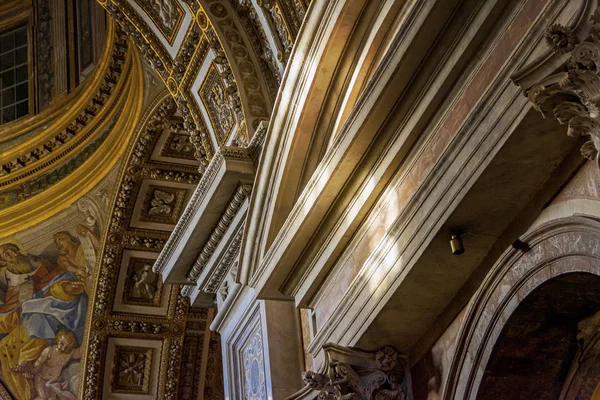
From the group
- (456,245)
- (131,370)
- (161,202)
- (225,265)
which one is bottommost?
(456,245)

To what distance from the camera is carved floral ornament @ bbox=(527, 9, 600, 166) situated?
3.02m

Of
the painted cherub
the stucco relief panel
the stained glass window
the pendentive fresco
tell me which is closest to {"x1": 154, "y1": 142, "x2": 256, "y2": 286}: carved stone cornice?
the stucco relief panel

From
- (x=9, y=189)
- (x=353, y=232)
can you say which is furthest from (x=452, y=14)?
(x=9, y=189)

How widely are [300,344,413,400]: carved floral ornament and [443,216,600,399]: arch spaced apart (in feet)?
1.16

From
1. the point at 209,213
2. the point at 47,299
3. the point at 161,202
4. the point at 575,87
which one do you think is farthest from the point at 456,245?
the point at 47,299

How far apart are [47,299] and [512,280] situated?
7.95 m

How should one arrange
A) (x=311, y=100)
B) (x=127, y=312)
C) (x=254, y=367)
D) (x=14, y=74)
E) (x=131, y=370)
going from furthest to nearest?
(x=14, y=74) < (x=127, y=312) < (x=131, y=370) < (x=254, y=367) < (x=311, y=100)

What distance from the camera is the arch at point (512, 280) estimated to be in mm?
3652

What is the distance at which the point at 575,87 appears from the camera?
3.12 meters

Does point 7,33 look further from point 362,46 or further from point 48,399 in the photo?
point 362,46

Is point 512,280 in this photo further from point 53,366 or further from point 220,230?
point 53,366

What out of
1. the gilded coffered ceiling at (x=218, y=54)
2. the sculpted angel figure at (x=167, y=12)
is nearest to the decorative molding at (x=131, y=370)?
the gilded coffered ceiling at (x=218, y=54)

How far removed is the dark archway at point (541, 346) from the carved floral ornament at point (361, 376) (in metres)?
0.55

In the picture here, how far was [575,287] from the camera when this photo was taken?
3.92m
